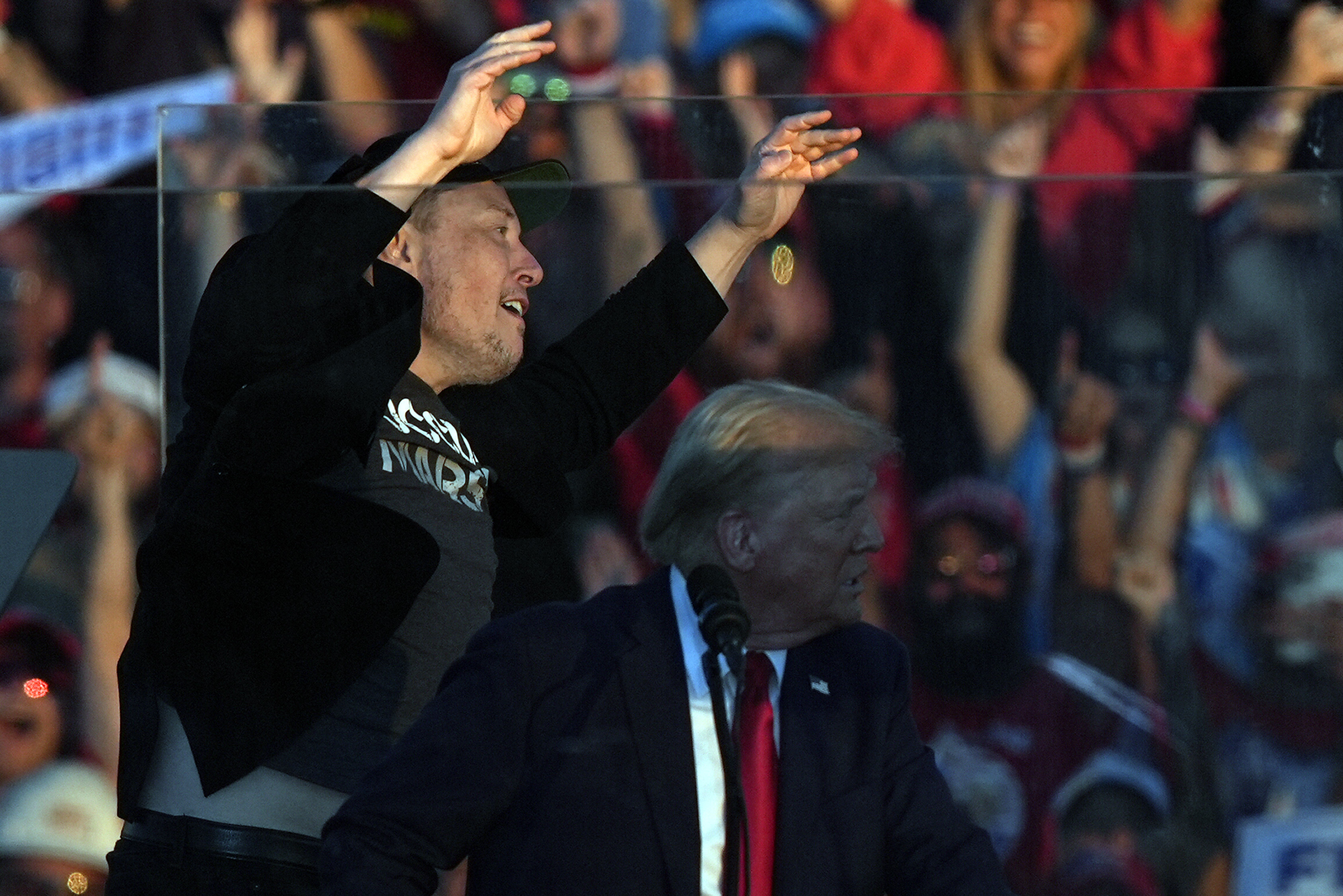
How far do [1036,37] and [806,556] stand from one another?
133cm

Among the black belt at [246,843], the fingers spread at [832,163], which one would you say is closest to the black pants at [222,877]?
the black belt at [246,843]

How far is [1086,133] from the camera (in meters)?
1.75

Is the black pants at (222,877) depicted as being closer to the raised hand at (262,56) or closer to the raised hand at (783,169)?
the raised hand at (783,169)

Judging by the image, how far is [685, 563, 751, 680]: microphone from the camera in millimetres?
1287

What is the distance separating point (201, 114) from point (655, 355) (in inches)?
21.3

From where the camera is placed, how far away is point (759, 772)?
1.41m

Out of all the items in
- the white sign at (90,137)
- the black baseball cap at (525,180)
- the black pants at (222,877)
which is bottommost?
the black pants at (222,877)

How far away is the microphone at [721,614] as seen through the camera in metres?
1.29

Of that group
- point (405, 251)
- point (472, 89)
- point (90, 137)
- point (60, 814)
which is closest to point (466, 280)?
point (405, 251)

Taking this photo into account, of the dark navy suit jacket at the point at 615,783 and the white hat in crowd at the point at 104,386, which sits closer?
the dark navy suit jacket at the point at 615,783

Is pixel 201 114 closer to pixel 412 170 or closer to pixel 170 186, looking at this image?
pixel 170 186

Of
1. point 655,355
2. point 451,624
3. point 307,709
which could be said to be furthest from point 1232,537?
point 307,709

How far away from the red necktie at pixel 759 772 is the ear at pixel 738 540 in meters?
0.09

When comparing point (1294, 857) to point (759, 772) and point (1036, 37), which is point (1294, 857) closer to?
point (759, 772)
